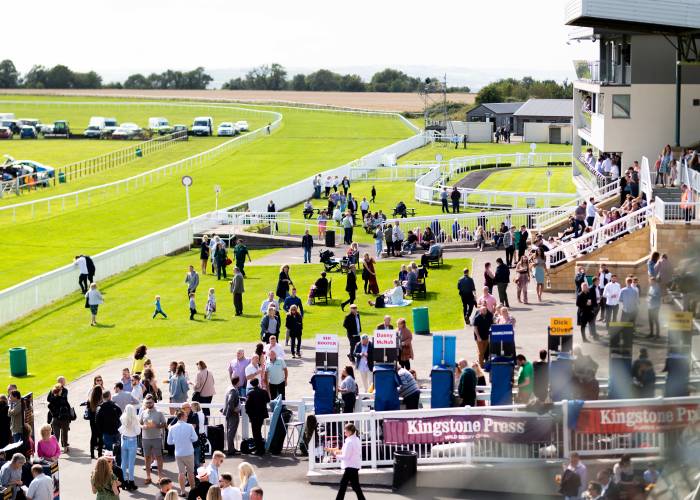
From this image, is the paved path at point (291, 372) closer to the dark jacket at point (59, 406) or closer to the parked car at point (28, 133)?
the dark jacket at point (59, 406)

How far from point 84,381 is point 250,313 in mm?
7149

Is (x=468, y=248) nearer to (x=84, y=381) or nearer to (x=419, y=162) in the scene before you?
(x=84, y=381)

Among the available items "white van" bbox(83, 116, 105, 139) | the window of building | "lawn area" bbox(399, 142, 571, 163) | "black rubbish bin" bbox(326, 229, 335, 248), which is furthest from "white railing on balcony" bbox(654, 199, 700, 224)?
"white van" bbox(83, 116, 105, 139)

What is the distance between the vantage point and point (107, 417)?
18.0 m

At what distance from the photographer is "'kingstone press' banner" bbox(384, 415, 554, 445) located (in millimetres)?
16469

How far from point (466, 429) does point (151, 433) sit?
4.41m

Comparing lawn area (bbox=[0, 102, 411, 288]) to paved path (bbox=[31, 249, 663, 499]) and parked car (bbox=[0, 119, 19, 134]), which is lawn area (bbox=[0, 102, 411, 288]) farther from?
parked car (bbox=[0, 119, 19, 134])

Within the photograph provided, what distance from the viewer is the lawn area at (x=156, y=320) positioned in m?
26.8

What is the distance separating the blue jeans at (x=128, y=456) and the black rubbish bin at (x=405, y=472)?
12.1 ft

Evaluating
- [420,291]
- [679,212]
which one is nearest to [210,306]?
[420,291]

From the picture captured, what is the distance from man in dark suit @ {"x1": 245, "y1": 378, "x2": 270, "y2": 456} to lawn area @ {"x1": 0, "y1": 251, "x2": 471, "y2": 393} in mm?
6990

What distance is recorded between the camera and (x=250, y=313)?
99.5 feet

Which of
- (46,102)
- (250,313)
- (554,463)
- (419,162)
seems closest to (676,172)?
(250,313)

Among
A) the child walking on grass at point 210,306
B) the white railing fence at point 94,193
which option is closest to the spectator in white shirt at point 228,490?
the child walking on grass at point 210,306
